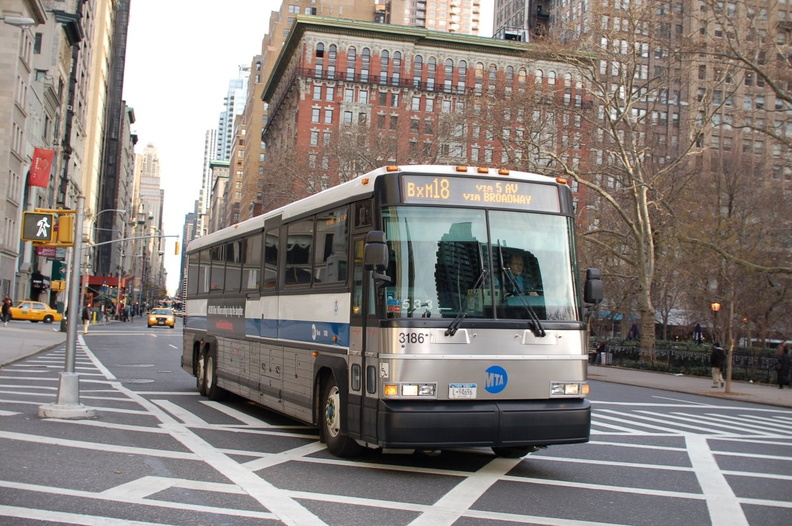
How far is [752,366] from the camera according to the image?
35.6 metres

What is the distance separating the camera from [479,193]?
31.2 ft

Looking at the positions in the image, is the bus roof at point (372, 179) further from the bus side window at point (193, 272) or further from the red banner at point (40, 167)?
the red banner at point (40, 167)

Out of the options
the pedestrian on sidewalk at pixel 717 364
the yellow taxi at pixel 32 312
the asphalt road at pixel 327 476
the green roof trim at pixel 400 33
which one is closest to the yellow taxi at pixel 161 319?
the yellow taxi at pixel 32 312

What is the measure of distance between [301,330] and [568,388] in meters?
3.74

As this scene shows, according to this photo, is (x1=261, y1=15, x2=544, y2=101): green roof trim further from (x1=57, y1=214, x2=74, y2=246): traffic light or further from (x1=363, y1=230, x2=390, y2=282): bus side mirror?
(x1=363, y1=230, x2=390, y2=282): bus side mirror

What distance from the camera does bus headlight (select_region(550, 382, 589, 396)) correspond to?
367 inches

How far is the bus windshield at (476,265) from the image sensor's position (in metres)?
8.94

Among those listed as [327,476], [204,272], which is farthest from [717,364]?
[327,476]

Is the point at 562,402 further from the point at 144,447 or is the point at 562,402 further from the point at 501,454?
the point at 144,447

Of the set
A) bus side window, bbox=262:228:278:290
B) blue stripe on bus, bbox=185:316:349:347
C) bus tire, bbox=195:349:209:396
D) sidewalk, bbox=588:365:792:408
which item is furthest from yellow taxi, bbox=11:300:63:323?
bus side window, bbox=262:228:278:290

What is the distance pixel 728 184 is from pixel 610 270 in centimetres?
966

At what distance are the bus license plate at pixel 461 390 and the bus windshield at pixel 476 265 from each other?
733 mm

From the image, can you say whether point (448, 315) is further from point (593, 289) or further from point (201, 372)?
point (201, 372)

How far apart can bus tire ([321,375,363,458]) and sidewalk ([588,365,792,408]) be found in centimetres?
1714
